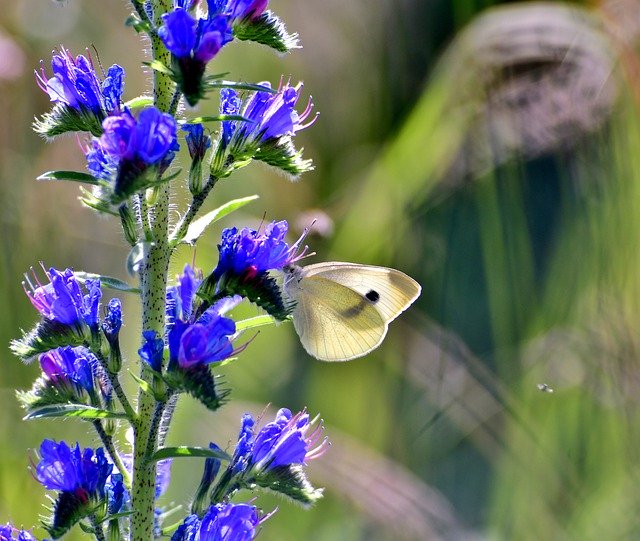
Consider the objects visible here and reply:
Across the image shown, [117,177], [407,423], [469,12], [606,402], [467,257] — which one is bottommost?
[467,257]

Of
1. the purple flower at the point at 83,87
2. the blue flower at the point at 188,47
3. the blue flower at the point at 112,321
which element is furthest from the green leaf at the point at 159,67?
the blue flower at the point at 112,321

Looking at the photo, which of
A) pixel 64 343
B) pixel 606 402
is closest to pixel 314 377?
pixel 606 402

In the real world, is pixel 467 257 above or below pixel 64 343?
below

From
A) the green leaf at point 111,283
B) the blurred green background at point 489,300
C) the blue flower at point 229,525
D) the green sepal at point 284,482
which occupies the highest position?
the green leaf at point 111,283

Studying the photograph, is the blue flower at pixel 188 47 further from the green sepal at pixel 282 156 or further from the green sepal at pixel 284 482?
the green sepal at pixel 284 482

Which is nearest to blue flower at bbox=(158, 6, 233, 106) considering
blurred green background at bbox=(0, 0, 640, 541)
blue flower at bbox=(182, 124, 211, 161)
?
blue flower at bbox=(182, 124, 211, 161)

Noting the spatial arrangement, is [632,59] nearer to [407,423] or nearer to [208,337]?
[407,423]

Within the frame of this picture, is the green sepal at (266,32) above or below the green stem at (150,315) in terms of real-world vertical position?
above

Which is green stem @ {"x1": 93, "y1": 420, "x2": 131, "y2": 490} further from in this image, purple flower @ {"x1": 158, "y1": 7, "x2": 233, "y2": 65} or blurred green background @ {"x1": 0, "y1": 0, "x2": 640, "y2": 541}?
blurred green background @ {"x1": 0, "y1": 0, "x2": 640, "y2": 541}
